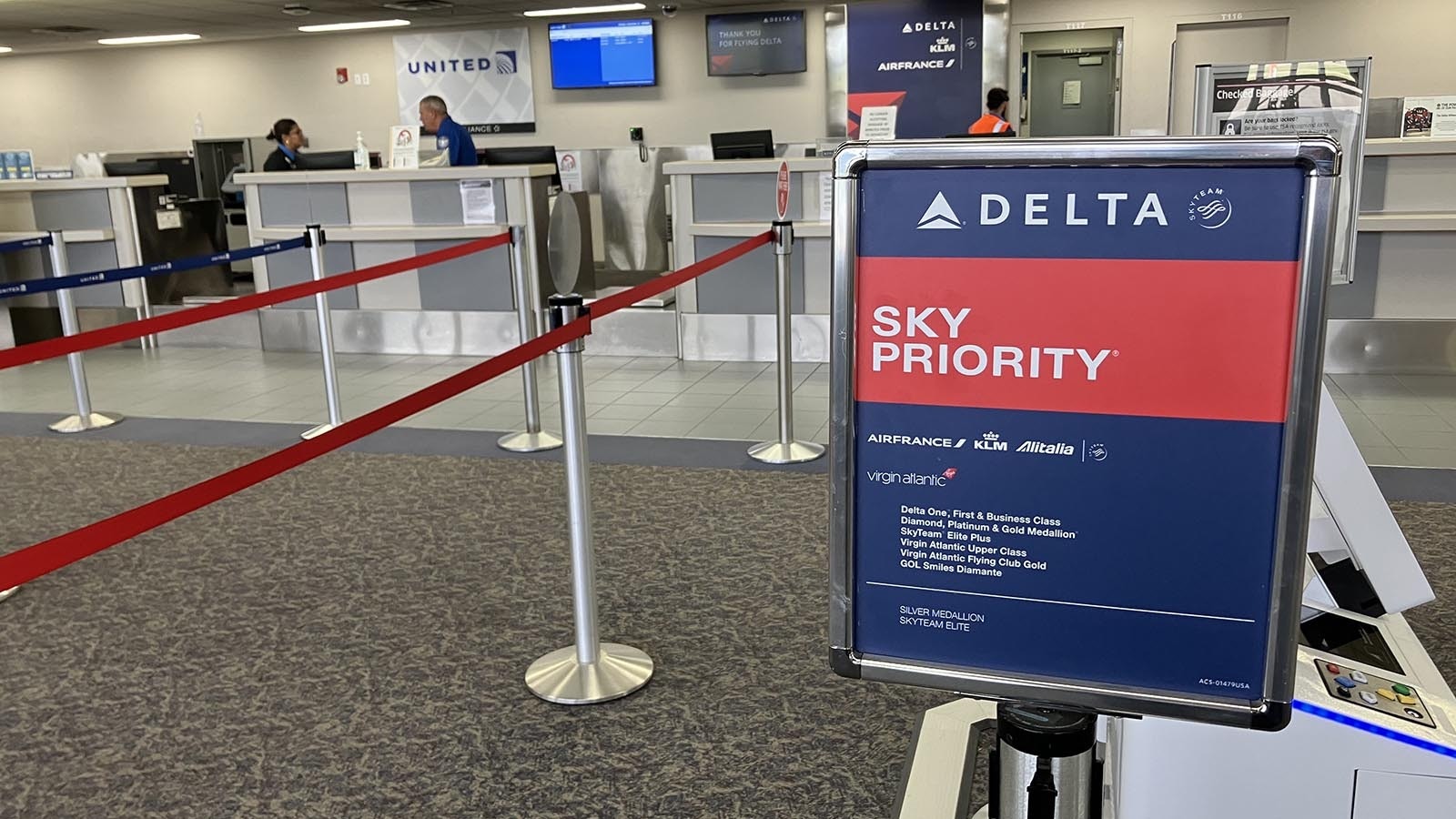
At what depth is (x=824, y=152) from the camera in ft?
21.4

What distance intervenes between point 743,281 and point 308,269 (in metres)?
3.01

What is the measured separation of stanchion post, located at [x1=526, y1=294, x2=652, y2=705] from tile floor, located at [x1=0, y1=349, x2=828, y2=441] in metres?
2.19

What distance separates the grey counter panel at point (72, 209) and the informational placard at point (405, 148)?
80.4 inches

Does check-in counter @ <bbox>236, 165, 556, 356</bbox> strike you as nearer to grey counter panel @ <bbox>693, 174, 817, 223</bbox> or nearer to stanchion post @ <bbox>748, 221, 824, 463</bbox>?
grey counter panel @ <bbox>693, 174, 817, 223</bbox>

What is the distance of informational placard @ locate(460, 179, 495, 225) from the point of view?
22.6ft

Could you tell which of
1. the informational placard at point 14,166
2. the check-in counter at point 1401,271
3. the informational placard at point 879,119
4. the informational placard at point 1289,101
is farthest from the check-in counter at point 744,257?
the informational placard at point 14,166

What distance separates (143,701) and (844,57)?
31.8 ft

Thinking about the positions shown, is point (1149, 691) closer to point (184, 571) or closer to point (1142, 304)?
point (1142, 304)

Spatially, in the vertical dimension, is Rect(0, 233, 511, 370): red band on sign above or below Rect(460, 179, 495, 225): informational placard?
below

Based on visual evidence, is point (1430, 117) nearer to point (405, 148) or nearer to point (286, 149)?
point (405, 148)

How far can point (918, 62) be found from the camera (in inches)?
426

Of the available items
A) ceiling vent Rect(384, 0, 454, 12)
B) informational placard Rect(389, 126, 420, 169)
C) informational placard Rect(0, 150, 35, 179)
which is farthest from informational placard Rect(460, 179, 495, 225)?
ceiling vent Rect(384, 0, 454, 12)

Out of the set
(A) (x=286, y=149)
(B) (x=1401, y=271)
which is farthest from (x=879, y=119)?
(A) (x=286, y=149)

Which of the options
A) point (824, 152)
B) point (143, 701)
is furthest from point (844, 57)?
point (143, 701)
